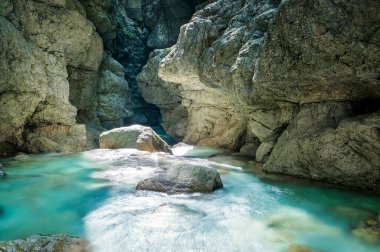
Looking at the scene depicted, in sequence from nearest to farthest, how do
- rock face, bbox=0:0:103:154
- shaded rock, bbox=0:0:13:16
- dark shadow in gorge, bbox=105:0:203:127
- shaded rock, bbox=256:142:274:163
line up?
shaded rock, bbox=256:142:274:163
rock face, bbox=0:0:103:154
shaded rock, bbox=0:0:13:16
dark shadow in gorge, bbox=105:0:203:127

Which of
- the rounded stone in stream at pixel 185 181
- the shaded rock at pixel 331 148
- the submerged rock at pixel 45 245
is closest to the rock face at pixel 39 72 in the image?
the rounded stone in stream at pixel 185 181

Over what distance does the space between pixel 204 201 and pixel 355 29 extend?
213 inches

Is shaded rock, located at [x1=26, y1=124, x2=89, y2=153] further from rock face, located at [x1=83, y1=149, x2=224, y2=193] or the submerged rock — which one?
the submerged rock

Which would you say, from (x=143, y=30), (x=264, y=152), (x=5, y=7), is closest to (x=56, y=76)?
(x=5, y=7)

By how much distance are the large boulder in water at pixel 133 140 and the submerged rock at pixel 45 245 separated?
9.82 metres

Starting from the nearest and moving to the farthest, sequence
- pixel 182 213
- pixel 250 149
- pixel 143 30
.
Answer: pixel 182 213, pixel 250 149, pixel 143 30

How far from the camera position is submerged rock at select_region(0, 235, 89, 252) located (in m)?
4.10

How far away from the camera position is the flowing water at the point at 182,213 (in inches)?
218

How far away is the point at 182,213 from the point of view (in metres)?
6.70

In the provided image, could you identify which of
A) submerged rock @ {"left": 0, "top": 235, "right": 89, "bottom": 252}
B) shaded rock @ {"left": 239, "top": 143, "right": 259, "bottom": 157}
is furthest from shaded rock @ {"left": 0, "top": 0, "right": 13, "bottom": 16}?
submerged rock @ {"left": 0, "top": 235, "right": 89, "bottom": 252}

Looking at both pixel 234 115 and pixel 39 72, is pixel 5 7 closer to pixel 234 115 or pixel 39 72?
pixel 39 72

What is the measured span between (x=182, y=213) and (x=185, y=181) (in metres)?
1.59

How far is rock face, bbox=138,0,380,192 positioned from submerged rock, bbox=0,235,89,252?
23.6 feet

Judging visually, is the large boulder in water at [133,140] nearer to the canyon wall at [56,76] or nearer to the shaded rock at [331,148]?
the canyon wall at [56,76]
